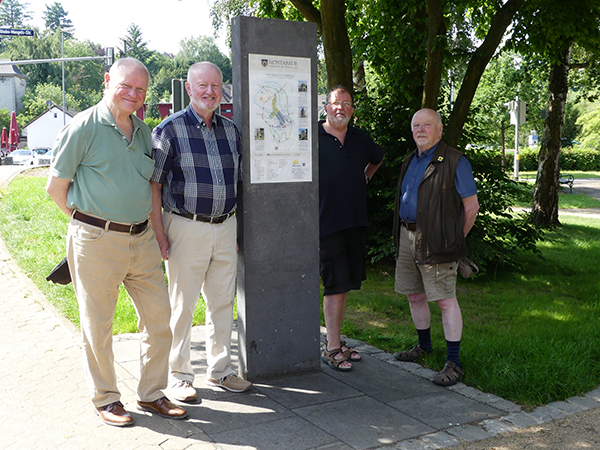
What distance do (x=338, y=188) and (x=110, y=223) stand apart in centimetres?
196

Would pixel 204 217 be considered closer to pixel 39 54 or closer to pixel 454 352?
pixel 454 352

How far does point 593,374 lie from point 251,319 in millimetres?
2755

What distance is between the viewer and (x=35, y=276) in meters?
8.62

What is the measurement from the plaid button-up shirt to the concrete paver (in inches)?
54.7

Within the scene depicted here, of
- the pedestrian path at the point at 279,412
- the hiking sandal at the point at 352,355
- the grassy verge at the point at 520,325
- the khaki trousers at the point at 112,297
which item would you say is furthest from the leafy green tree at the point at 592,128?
the khaki trousers at the point at 112,297

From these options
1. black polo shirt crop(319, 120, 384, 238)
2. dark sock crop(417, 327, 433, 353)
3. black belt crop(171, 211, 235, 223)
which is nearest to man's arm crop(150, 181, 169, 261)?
black belt crop(171, 211, 235, 223)

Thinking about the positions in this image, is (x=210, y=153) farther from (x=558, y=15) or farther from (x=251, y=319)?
(x=558, y=15)

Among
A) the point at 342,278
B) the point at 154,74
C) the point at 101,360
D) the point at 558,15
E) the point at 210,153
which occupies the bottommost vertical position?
the point at 101,360

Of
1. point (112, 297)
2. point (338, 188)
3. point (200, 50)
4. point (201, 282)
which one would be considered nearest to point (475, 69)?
point (338, 188)

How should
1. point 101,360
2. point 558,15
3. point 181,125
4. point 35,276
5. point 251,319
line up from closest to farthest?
point 101,360 < point 181,125 < point 251,319 < point 35,276 < point 558,15

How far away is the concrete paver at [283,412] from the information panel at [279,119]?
1.64 m

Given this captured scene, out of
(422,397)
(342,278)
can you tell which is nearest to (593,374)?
(422,397)

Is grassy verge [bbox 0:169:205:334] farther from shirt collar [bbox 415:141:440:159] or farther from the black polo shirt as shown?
shirt collar [bbox 415:141:440:159]

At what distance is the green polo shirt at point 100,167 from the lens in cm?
362
